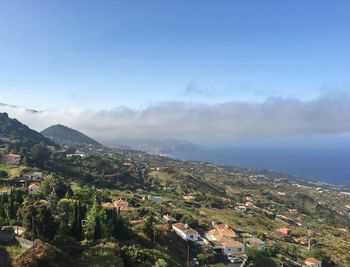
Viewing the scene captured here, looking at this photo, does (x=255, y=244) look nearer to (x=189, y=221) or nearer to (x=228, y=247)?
(x=228, y=247)

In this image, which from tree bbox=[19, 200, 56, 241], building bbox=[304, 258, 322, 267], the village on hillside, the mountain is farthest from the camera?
the mountain

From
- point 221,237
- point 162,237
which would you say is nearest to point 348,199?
point 221,237

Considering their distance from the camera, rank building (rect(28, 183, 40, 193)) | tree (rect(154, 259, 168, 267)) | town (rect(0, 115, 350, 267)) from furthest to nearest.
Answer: building (rect(28, 183, 40, 193)) → town (rect(0, 115, 350, 267)) → tree (rect(154, 259, 168, 267))

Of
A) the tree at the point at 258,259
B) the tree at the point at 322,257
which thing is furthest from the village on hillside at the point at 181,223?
the tree at the point at 322,257

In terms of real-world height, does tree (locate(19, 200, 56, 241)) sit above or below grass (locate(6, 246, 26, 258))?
above

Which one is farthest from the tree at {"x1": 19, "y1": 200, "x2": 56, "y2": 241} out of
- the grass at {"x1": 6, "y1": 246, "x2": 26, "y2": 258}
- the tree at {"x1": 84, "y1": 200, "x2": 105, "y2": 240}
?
the tree at {"x1": 84, "y1": 200, "x2": 105, "y2": 240}

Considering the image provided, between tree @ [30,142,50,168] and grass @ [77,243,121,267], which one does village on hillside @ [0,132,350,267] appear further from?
grass @ [77,243,121,267]

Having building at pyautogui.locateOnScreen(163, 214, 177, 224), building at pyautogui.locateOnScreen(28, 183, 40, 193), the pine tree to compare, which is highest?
building at pyautogui.locateOnScreen(28, 183, 40, 193)

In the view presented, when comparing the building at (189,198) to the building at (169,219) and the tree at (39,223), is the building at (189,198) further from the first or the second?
the tree at (39,223)
